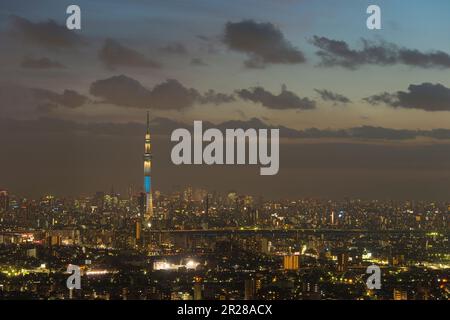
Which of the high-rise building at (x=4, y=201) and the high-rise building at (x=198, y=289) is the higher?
the high-rise building at (x=4, y=201)

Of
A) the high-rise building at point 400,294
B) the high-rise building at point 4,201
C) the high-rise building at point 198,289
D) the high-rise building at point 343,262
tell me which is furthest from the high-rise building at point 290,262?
the high-rise building at point 4,201

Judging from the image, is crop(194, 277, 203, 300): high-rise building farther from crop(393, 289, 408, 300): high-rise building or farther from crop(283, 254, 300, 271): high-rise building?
crop(283, 254, 300, 271): high-rise building

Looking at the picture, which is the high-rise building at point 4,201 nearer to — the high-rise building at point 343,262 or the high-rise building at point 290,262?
the high-rise building at point 290,262

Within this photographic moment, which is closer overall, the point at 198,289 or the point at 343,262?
the point at 198,289

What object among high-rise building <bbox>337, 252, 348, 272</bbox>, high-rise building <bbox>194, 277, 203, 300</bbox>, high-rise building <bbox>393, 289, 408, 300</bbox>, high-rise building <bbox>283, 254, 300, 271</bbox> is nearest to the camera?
high-rise building <bbox>194, 277, 203, 300</bbox>

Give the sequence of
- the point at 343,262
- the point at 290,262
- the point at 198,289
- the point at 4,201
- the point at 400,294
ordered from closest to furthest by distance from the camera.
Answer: the point at 400,294 < the point at 198,289 < the point at 343,262 < the point at 290,262 < the point at 4,201

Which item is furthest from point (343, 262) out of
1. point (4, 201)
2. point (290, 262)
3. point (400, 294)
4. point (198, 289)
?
point (4, 201)

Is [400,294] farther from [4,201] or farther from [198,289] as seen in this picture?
[4,201]

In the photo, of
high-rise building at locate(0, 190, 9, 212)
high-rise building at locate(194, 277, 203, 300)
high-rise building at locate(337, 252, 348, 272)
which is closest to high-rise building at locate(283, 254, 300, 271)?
high-rise building at locate(337, 252, 348, 272)

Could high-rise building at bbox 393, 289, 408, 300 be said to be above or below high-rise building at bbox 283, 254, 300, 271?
above

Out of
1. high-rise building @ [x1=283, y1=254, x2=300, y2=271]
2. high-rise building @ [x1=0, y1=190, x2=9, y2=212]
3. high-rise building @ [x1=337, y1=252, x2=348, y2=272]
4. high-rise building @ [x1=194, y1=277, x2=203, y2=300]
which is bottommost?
high-rise building @ [x1=283, y1=254, x2=300, y2=271]
